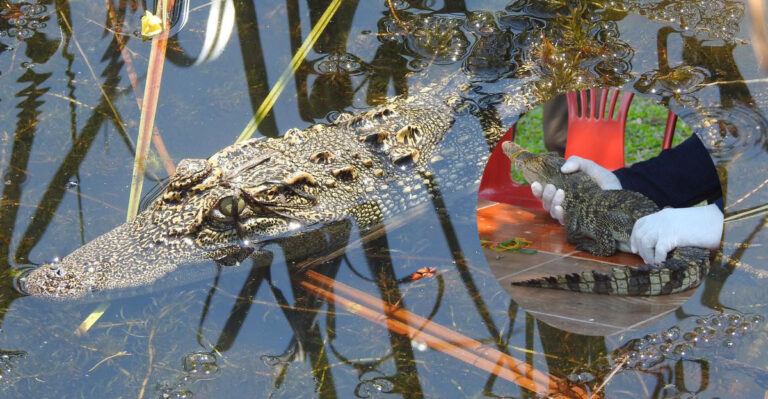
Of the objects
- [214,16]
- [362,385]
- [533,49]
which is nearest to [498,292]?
[362,385]

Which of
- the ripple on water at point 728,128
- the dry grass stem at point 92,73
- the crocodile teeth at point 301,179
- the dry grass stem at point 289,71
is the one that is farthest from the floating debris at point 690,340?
the dry grass stem at point 92,73

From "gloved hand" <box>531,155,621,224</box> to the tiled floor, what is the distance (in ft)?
0.19

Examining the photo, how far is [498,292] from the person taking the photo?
418 centimetres

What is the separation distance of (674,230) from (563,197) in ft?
1.54

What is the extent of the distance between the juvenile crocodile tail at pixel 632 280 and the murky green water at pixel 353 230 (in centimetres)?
39

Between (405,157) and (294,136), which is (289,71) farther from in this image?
(405,157)

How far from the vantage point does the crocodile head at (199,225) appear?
446cm

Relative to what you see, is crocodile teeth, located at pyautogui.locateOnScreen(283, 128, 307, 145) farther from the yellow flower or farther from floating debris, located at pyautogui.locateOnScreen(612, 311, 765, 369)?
floating debris, located at pyautogui.locateOnScreen(612, 311, 765, 369)

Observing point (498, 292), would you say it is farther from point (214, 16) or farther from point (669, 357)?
point (214, 16)

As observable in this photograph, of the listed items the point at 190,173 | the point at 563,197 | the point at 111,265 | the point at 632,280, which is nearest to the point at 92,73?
the point at 190,173

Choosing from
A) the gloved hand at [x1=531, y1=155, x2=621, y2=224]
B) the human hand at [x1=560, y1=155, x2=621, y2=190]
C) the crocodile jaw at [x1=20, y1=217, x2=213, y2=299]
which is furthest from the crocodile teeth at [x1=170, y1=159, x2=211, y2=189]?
the human hand at [x1=560, y1=155, x2=621, y2=190]

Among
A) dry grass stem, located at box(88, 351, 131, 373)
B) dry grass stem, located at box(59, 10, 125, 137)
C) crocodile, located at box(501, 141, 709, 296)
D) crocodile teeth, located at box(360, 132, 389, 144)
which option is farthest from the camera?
dry grass stem, located at box(59, 10, 125, 137)

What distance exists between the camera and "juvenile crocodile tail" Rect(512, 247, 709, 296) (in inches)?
135

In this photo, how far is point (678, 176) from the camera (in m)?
3.27
